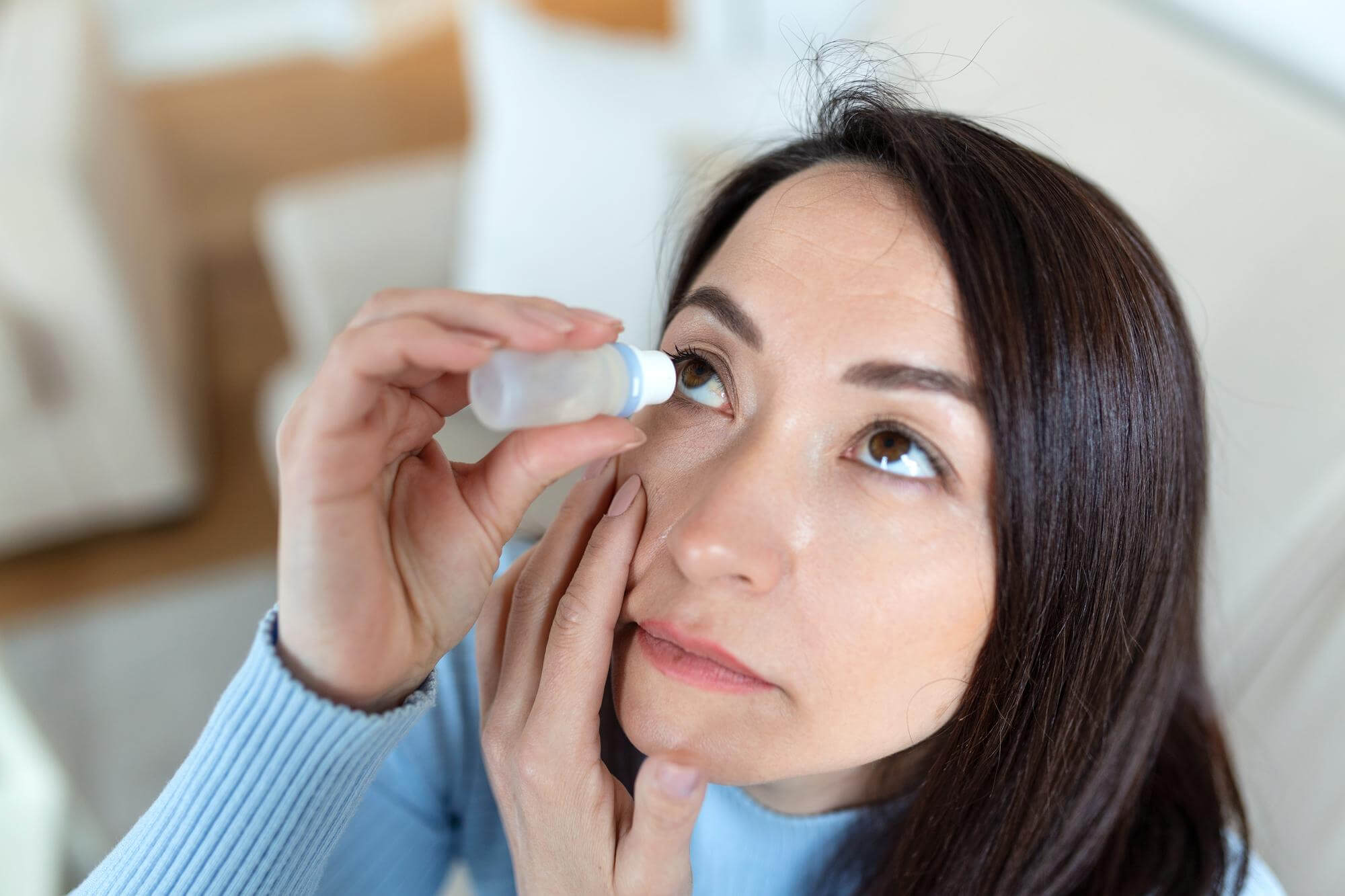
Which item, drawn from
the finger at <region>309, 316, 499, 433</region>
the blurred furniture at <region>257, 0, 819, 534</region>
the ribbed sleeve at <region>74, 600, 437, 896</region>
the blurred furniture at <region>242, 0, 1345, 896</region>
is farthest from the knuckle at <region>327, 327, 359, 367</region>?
the blurred furniture at <region>257, 0, 819, 534</region>

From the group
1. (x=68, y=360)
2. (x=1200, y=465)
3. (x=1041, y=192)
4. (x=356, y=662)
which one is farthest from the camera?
(x=68, y=360)

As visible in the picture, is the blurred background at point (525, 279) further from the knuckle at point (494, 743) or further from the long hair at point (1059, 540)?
the knuckle at point (494, 743)

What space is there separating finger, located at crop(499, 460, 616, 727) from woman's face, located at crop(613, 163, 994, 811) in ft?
0.24

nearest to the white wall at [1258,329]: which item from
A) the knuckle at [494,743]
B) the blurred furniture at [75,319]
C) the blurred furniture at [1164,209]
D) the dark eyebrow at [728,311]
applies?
the blurred furniture at [1164,209]

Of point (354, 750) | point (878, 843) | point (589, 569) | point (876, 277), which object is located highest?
point (876, 277)

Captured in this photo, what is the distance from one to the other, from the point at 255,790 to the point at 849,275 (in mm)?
639

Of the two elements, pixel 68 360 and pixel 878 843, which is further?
pixel 68 360

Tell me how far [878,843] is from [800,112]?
995 millimetres

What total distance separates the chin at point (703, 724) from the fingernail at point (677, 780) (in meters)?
0.04

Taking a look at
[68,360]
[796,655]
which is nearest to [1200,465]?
[796,655]

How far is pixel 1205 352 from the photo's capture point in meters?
1.28

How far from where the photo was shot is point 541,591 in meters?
0.94

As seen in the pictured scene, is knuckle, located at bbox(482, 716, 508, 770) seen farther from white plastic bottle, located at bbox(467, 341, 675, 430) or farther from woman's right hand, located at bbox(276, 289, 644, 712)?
white plastic bottle, located at bbox(467, 341, 675, 430)

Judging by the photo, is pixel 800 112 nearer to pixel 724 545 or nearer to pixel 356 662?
pixel 724 545
